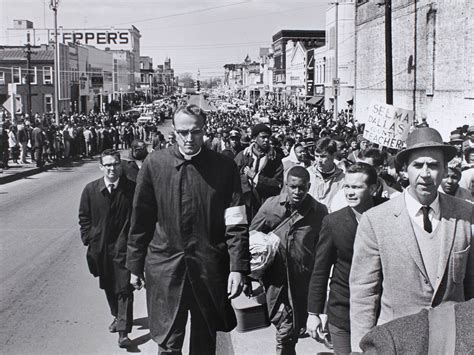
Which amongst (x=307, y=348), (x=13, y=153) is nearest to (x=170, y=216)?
(x=307, y=348)

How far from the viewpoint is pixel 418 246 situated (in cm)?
356

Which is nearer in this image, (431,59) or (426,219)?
(426,219)

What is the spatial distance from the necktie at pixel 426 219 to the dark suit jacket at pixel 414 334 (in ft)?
4.46

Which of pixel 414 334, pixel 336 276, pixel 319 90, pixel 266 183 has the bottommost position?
pixel 336 276

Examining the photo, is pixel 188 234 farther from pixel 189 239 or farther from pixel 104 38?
pixel 104 38

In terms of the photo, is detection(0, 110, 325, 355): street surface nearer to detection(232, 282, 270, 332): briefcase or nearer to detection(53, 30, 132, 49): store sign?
detection(232, 282, 270, 332): briefcase

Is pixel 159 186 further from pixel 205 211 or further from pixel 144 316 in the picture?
pixel 144 316

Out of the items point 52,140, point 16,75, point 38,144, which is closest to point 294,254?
point 38,144

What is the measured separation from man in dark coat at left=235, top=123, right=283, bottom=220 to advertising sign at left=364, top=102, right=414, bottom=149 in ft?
11.6

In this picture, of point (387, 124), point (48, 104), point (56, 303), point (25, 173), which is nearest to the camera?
point (56, 303)

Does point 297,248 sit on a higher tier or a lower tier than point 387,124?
lower

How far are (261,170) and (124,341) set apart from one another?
370 cm

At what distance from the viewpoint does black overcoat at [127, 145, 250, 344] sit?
180 inches

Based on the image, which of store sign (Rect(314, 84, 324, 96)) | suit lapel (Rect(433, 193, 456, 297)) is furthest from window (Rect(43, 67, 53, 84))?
suit lapel (Rect(433, 193, 456, 297))
